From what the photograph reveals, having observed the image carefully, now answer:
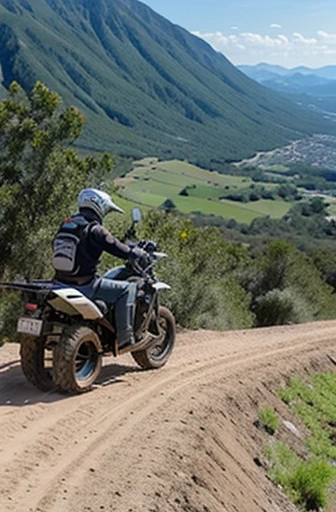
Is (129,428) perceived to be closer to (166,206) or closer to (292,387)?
(292,387)

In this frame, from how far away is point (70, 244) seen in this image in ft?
27.0

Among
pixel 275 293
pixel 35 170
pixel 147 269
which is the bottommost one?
pixel 275 293

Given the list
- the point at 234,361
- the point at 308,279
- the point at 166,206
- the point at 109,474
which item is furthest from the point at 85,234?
the point at 166,206

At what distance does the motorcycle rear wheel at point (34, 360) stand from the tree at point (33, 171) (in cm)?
1125

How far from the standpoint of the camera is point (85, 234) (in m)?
8.23

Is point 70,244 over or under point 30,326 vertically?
over

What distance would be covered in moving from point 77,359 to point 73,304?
987mm

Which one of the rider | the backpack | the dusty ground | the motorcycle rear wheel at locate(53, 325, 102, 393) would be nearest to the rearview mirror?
the rider

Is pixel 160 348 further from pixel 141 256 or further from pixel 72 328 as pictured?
pixel 72 328

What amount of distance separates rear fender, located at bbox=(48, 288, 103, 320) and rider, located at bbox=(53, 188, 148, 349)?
33 centimetres

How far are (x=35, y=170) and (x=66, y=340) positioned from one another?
1289cm

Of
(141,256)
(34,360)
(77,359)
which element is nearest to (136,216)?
(141,256)

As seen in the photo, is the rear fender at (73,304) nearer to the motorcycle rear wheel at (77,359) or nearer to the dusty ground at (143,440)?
the motorcycle rear wheel at (77,359)

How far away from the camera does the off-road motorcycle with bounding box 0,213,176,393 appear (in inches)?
312
